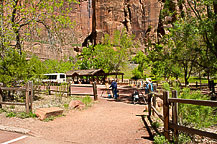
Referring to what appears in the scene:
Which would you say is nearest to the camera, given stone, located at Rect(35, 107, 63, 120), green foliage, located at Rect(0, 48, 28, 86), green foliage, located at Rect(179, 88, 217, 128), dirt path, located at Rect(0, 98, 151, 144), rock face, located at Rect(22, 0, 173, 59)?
green foliage, located at Rect(179, 88, 217, 128)

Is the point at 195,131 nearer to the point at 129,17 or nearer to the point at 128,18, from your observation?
the point at 128,18

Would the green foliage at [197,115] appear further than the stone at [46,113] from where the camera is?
No

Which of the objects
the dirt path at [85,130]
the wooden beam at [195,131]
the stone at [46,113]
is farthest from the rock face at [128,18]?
the wooden beam at [195,131]

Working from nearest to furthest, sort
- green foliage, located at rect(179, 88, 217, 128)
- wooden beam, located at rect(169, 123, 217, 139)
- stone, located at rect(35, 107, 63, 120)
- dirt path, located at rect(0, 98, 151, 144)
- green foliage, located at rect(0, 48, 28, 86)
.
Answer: wooden beam, located at rect(169, 123, 217, 139) < green foliage, located at rect(179, 88, 217, 128) < dirt path, located at rect(0, 98, 151, 144) < stone, located at rect(35, 107, 63, 120) < green foliage, located at rect(0, 48, 28, 86)

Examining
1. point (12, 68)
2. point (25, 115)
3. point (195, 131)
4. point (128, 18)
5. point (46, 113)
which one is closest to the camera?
point (195, 131)

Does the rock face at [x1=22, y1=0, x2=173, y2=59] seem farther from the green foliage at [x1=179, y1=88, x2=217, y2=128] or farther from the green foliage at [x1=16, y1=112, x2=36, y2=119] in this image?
the green foliage at [x1=179, y1=88, x2=217, y2=128]

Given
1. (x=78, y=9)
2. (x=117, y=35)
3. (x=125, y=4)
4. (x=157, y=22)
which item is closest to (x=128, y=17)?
(x=125, y=4)

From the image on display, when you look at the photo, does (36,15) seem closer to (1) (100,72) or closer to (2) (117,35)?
(1) (100,72)

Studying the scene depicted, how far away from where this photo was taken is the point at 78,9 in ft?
439

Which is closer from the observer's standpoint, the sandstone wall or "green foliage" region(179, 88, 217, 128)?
"green foliage" region(179, 88, 217, 128)

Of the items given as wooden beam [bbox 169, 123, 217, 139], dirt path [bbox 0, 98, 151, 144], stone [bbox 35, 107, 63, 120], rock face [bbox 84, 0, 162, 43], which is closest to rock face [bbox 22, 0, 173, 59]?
rock face [bbox 84, 0, 162, 43]

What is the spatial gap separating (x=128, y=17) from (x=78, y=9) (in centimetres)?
6554

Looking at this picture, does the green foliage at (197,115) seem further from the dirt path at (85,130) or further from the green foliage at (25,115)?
the green foliage at (25,115)

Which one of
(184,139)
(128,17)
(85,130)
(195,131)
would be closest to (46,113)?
(85,130)
